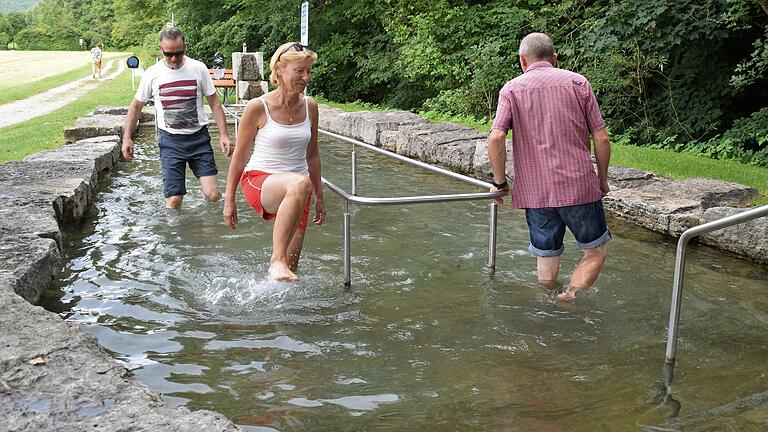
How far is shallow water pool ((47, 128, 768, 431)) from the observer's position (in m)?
3.65

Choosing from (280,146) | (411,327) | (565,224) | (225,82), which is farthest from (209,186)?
(225,82)

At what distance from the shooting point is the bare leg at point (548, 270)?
509 cm

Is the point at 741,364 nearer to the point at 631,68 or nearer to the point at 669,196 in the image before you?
the point at 669,196

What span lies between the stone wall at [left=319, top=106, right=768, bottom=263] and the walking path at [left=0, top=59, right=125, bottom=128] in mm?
9720

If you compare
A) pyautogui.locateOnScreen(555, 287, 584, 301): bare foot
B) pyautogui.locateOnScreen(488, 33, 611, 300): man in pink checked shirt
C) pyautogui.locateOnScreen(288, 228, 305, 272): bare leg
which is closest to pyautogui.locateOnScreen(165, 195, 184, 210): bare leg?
pyautogui.locateOnScreen(288, 228, 305, 272): bare leg

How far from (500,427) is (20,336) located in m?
2.12

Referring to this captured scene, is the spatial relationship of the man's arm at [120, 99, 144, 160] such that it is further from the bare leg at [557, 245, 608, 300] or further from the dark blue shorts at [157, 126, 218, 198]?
the bare leg at [557, 245, 608, 300]

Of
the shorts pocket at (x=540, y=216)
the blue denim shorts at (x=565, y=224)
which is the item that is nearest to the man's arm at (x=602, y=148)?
the blue denim shorts at (x=565, y=224)

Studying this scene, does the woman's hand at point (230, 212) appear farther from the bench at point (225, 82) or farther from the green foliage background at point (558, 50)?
the bench at point (225, 82)

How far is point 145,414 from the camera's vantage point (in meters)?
2.83

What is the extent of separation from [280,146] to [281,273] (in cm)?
80

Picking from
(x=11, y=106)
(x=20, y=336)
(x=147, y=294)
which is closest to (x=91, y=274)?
(x=147, y=294)

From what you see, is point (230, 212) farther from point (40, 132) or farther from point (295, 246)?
point (40, 132)

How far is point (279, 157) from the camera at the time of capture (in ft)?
16.8
